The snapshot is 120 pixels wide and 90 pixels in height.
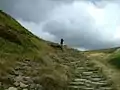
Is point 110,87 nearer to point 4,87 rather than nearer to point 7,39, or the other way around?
point 4,87

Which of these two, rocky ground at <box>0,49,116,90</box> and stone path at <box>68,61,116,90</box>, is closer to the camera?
rocky ground at <box>0,49,116,90</box>

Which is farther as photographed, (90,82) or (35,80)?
(90,82)

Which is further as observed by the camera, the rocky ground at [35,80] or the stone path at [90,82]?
the stone path at [90,82]

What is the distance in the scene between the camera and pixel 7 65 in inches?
822

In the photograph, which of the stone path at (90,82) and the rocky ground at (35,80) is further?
the stone path at (90,82)

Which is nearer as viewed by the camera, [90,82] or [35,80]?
[35,80]

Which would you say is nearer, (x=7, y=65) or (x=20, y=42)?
(x=7, y=65)

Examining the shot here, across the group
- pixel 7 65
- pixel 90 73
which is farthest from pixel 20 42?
pixel 7 65

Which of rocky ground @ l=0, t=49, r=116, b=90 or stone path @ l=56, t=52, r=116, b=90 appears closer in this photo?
rocky ground @ l=0, t=49, r=116, b=90

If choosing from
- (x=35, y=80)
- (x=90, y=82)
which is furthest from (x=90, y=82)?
(x=35, y=80)

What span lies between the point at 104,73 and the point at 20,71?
6826 millimetres

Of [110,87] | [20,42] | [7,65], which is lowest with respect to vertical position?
[110,87]

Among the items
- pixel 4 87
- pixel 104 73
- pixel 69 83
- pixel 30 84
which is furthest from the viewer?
pixel 104 73

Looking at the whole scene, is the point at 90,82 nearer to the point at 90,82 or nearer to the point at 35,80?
the point at 90,82
